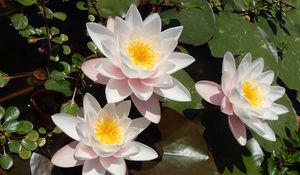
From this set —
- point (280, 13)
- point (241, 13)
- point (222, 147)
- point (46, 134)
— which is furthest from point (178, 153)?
point (280, 13)

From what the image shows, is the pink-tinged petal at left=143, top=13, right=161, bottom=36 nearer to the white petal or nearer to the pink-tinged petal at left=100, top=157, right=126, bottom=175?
the white petal

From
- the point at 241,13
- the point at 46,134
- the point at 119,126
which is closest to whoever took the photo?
the point at 119,126

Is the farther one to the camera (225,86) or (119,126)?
(225,86)

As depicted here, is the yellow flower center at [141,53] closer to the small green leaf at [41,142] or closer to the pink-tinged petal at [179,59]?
the pink-tinged petal at [179,59]

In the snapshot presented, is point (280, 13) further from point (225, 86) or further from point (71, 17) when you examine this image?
point (71, 17)

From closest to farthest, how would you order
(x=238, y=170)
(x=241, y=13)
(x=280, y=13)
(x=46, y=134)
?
(x=46, y=134) → (x=238, y=170) → (x=241, y=13) → (x=280, y=13)

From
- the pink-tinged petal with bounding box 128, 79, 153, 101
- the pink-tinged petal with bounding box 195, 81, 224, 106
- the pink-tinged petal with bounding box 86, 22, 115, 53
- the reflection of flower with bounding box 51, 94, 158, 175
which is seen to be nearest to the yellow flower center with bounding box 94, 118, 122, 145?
the reflection of flower with bounding box 51, 94, 158, 175

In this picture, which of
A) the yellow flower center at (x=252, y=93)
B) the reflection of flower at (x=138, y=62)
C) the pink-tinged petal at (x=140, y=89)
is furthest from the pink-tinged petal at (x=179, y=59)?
the yellow flower center at (x=252, y=93)
